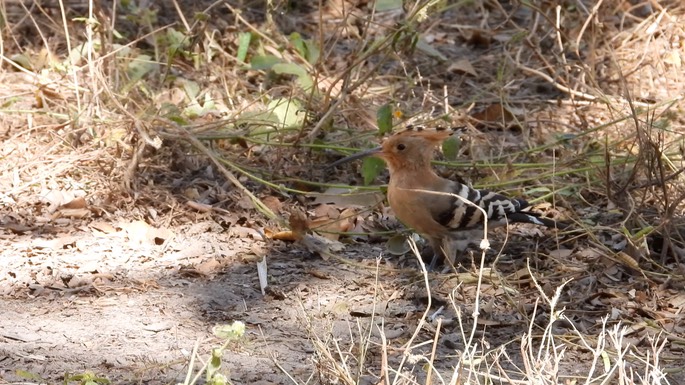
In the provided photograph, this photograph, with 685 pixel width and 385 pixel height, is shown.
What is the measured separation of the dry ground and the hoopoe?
177mm

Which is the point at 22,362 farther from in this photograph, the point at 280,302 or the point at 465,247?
the point at 465,247

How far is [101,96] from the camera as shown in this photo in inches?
228

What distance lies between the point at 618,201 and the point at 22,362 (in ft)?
9.03

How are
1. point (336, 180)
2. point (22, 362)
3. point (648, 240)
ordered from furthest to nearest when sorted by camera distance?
1. point (336, 180)
2. point (648, 240)
3. point (22, 362)

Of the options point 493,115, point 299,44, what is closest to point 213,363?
point 493,115

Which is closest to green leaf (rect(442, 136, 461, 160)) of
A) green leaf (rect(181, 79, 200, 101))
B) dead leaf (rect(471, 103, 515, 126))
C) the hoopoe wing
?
the hoopoe wing

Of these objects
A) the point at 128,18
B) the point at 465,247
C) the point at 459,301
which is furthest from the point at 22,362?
the point at 128,18

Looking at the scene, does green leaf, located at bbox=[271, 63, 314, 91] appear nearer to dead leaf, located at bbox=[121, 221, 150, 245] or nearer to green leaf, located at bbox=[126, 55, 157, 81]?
green leaf, located at bbox=[126, 55, 157, 81]

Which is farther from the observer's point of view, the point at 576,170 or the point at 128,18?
the point at 128,18

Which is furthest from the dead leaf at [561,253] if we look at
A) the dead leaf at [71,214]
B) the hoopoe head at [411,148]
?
the dead leaf at [71,214]

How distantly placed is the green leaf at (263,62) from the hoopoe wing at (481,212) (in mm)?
1883

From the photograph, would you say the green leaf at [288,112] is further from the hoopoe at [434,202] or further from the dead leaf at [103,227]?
the dead leaf at [103,227]

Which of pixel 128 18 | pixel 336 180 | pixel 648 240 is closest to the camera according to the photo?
pixel 648 240

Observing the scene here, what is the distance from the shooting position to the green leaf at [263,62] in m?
6.39
